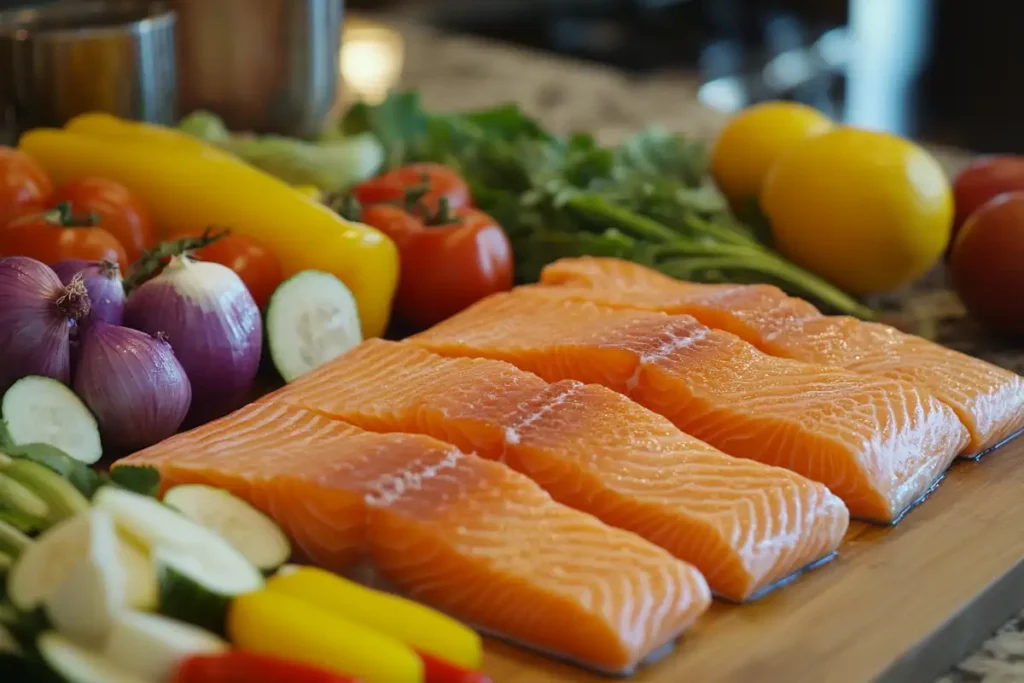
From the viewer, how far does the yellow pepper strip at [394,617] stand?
5.23 ft

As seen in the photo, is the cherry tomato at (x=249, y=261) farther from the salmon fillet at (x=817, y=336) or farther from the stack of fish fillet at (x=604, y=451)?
the salmon fillet at (x=817, y=336)

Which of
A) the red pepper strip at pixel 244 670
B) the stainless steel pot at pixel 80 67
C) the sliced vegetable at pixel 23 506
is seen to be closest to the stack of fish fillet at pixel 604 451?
the sliced vegetable at pixel 23 506

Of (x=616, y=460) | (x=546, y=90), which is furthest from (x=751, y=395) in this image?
(x=546, y=90)

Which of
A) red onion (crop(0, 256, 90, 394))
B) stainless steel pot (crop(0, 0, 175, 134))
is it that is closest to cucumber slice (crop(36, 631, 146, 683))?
red onion (crop(0, 256, 90, 394))

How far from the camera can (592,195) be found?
316 cm

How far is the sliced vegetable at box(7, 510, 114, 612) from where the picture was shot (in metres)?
1.48

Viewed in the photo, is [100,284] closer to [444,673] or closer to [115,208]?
[115,208]

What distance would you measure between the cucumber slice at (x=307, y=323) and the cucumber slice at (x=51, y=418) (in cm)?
46

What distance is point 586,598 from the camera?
1682 mm

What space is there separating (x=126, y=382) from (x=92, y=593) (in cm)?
80

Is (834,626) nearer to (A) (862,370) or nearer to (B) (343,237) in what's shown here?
(A) (862,370)

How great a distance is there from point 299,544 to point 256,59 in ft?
6.68

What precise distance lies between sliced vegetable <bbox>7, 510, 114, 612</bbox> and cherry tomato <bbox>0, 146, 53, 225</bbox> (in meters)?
1.38

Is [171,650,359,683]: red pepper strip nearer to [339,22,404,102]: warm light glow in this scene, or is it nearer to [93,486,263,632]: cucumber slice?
[93,486,263,632]: cucumber slice
